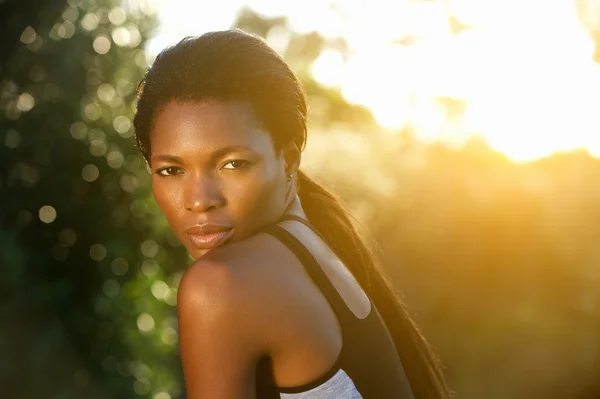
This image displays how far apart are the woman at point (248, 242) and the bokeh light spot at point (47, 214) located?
422 centimetres

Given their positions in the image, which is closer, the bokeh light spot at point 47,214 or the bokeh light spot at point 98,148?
the bokeh light spot at point 47,214

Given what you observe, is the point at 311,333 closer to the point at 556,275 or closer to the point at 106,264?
the point at 106,264

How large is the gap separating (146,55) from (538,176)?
4.42 m

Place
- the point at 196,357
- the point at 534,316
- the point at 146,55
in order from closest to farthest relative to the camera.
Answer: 1. the point at 196,357
2. the point at 146,55
3. the point at 534,316

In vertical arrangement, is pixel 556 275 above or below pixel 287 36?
below

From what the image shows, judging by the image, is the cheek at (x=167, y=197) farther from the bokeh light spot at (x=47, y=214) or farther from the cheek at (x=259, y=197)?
the bokeh light spot at (x=47, y=214)

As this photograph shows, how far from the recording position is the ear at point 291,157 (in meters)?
2.46

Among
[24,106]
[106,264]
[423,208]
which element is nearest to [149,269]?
[106,264]

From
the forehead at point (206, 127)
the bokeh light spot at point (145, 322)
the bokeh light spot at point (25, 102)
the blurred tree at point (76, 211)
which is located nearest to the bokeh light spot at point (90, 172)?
the blurred tree at point (76, 211)

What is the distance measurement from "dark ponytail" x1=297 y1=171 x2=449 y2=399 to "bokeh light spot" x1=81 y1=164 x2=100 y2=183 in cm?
408

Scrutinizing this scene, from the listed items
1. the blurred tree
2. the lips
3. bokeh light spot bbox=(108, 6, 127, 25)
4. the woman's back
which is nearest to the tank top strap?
the woman's back

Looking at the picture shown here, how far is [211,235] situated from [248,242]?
0.16 meters

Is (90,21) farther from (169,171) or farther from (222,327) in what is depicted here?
(222,327)

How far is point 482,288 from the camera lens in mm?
8703
